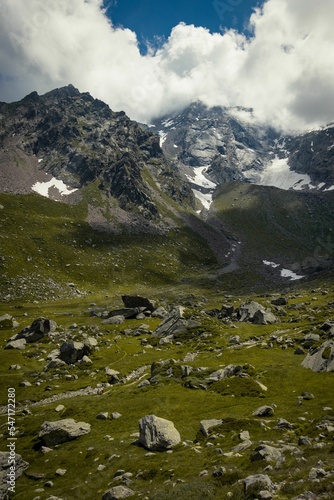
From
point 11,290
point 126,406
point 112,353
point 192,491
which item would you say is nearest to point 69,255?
point 11,290

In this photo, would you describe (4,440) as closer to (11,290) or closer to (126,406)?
(126,406)

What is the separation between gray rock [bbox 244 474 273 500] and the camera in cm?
1808

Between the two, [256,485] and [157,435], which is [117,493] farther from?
[256,485]

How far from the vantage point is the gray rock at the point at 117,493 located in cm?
2198

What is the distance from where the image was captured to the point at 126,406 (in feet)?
146

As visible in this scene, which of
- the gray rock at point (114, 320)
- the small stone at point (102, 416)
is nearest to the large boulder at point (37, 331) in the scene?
the gray rock at point (114, 320)

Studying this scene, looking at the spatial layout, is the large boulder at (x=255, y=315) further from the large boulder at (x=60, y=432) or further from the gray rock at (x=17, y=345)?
the large boulder at (x=60, y=432)

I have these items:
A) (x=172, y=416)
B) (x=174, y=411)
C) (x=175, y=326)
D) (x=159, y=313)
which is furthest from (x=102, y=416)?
(x=159, y=313)

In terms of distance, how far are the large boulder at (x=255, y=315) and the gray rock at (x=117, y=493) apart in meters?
78.7

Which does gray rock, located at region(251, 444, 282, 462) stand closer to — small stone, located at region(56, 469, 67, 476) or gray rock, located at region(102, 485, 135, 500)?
gray rock, located at region(102, 485, 135, 500)

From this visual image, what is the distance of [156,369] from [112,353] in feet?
63.7

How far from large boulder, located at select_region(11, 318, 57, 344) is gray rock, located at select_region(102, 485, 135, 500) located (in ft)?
222

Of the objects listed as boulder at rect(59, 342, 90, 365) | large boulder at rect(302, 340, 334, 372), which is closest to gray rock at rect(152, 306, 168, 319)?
boulder at rect(59, 342, 90, 365)

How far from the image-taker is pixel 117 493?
22250 millimetres
